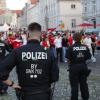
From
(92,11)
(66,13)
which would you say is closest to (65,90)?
(92,11)

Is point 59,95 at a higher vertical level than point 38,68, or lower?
lower

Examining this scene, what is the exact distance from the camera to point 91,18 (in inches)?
2813

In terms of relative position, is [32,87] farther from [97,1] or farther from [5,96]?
[97,1]

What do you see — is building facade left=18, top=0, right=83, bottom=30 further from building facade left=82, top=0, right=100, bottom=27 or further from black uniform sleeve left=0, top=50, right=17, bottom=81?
black uniform sleeve left=0, top=50, right=17, bottom=81

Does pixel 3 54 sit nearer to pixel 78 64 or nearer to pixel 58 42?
pixel 78 64

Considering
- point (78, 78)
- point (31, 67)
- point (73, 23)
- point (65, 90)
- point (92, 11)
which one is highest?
point (31, 67)

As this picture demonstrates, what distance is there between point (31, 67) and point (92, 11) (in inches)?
2615

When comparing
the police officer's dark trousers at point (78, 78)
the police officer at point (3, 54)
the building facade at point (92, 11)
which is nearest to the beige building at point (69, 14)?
the building facade at point (92, 11)

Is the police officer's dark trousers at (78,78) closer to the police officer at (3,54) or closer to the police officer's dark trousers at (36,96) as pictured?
the police officer at (3,54)

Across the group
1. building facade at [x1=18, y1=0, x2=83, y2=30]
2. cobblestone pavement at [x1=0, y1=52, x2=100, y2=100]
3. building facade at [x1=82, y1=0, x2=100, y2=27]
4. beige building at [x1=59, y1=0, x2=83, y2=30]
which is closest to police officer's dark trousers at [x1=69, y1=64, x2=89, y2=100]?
cobblestone pavement at [x1=0, y1=52, x2=100, y2=100]

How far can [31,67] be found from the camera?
19.0ft

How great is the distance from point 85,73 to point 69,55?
1.73 feet

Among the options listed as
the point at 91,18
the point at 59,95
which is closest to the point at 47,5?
the point at 91,18

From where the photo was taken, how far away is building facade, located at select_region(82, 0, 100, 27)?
68.6 metres
